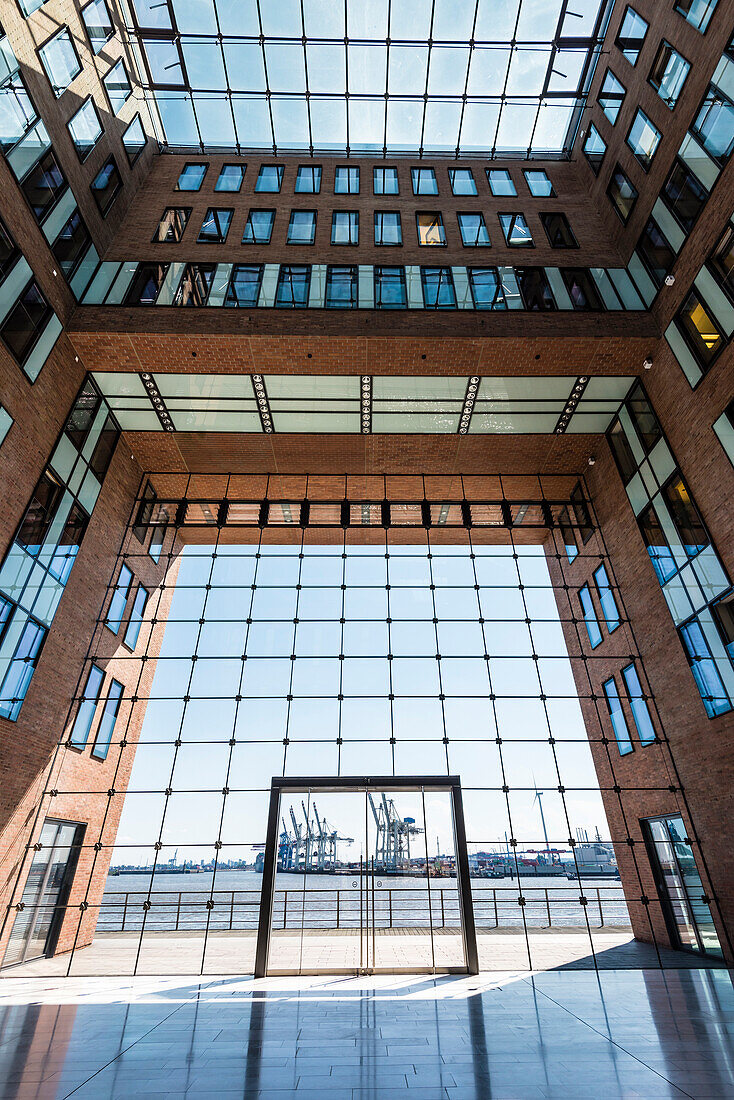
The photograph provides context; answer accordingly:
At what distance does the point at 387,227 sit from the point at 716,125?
26.2ft

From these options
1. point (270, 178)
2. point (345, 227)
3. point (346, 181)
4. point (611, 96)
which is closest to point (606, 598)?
point (345, 227)

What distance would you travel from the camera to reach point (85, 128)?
46.4ft

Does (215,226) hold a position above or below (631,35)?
below

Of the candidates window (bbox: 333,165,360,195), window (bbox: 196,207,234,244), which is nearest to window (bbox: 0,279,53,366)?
window (bbox: 196,207,234,244)

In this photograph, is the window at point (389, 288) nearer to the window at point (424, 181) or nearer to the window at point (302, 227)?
the window at point (302, 227)

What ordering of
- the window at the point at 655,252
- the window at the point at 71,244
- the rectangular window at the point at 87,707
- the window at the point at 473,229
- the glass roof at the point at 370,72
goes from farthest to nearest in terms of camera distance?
the glass roof at the point at 370,72 < the window at the point at 473,229 < the rectangular window at the point at 87,707 < the window at the point at 655,252 < the window at the point at 71,244

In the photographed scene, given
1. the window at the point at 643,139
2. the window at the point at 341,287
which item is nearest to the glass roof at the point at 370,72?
the window at the point at 643,139

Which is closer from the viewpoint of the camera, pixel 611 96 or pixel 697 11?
pixel 697 11

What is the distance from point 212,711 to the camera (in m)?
14.3

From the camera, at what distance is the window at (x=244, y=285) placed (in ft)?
46.1

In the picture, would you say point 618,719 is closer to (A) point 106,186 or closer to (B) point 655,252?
(B) point 655,252

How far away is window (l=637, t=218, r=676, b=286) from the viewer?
13.2 metres

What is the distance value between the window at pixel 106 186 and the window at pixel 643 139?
13.6 meters

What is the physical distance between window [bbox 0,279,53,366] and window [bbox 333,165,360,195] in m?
9.91
